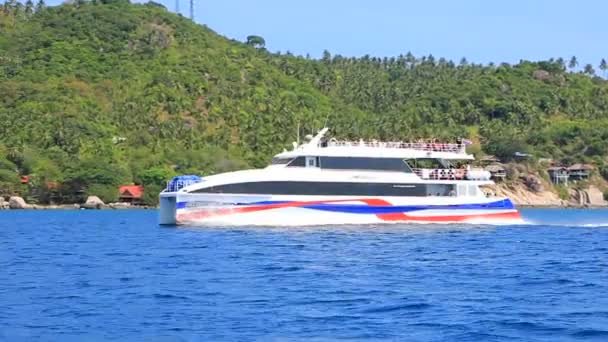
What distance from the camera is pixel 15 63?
154 m

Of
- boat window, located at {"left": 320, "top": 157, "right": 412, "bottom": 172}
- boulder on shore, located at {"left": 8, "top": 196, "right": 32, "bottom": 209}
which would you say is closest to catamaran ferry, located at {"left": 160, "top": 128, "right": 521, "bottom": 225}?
boat window, located at {"left": 320, "top": 157, "right": 412, "bottom": 172}

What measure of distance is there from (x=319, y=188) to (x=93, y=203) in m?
62.6

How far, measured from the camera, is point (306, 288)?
27266 mm

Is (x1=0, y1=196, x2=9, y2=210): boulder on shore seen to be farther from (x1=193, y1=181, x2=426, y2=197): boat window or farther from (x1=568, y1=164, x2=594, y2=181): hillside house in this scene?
(x1=568, y1=164, x2=594, y2=181): hillside house

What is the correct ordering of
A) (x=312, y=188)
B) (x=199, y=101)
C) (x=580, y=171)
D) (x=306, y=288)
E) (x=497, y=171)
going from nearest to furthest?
(x=306, y=288) → (x=312, y=188) → (x=497, y=171) → (x=580, y=171) → (x=199, y=101)

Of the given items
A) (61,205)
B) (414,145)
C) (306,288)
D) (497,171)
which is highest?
(497,171)

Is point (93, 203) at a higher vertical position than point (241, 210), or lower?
higher

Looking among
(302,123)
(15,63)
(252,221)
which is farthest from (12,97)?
(252,221)

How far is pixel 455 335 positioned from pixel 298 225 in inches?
1107

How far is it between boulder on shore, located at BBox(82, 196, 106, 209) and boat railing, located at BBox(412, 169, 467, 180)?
203ft

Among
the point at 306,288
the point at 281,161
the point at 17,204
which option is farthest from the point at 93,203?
the point at 306,288

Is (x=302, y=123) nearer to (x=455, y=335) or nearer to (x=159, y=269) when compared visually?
(x=159, y=269)

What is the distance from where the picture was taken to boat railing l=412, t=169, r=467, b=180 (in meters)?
51.3

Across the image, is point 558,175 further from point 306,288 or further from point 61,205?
point 306,288
